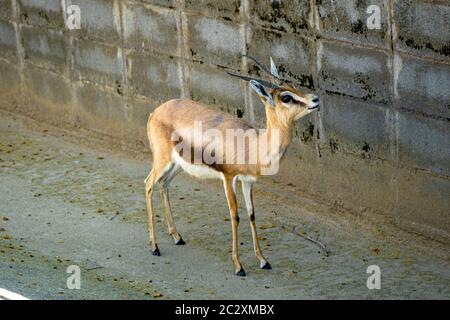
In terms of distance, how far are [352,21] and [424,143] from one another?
37.6 inches

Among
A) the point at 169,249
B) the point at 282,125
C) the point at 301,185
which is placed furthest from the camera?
the point at 301,185

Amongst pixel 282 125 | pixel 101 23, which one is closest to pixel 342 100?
pixel 282 125

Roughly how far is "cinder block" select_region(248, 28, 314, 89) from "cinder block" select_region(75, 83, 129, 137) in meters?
1.63

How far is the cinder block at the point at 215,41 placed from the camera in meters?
8.86

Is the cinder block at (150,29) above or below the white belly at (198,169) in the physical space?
above

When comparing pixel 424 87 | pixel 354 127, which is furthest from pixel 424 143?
pixel 354 127

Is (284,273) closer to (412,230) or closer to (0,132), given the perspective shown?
(412,230)

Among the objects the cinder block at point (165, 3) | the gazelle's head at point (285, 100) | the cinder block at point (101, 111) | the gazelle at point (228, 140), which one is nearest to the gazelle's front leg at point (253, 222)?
the gazelle at point (228, 140)

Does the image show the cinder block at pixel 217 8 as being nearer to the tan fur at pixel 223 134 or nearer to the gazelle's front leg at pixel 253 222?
the tan fur at pixel 223 134

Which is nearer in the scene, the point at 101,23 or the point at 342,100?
the point at 342,100

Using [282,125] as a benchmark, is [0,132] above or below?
below

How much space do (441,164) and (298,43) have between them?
4.56 feet

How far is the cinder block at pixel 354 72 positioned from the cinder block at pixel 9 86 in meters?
3.49

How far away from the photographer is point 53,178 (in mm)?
9344
